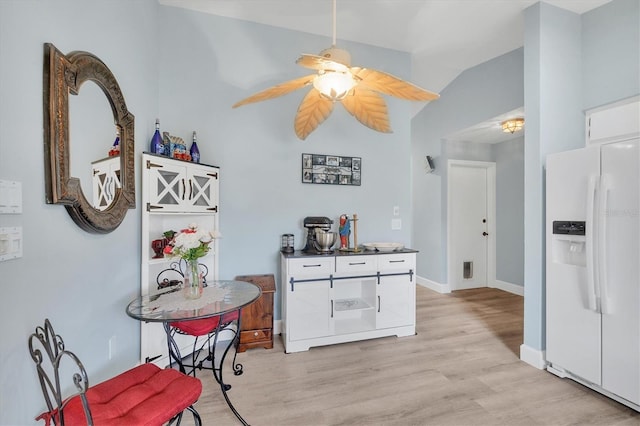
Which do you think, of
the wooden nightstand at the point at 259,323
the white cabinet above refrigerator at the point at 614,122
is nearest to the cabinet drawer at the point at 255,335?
the wooden nightstand at the point at 259,323

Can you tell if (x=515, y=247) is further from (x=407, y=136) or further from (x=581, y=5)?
(x=581, y=5)

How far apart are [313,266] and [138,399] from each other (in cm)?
175

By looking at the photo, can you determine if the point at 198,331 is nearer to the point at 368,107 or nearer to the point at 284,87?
the point at 284,87

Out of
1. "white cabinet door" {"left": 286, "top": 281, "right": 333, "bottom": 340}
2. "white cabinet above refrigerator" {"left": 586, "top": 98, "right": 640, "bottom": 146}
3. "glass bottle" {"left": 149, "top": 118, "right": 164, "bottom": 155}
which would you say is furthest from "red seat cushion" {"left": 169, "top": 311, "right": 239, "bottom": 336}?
"white cabinet above refrigerator" {"left": 586, "top": 98, "right": 640, "bottom": 146}

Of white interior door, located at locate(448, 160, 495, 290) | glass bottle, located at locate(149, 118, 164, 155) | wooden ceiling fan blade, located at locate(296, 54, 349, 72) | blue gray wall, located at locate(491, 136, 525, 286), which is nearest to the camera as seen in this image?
wooden ceiling fan blade, located at locate(296, 54, 349, 72)

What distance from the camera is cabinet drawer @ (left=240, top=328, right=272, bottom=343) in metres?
2.73

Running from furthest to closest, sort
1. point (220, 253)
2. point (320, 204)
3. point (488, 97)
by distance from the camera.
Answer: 1. point (488, 97)
2. point (320, 204)
3. point (220, 253)

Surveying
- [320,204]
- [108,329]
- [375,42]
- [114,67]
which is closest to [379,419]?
[108,329]

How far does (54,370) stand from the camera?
101 cm

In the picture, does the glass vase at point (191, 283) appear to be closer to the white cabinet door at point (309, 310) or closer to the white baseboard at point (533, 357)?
the white cabinet door at point (309, 310)

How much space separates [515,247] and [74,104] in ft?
18.3

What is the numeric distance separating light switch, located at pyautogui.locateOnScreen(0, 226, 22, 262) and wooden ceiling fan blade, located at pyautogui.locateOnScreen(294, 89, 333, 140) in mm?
1551

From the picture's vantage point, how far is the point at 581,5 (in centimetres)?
262

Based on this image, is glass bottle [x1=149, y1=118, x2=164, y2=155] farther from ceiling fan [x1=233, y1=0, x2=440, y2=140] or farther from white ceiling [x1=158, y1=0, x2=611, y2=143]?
white ceiling [x1=158, y1=0, x2=611, y2=143]
